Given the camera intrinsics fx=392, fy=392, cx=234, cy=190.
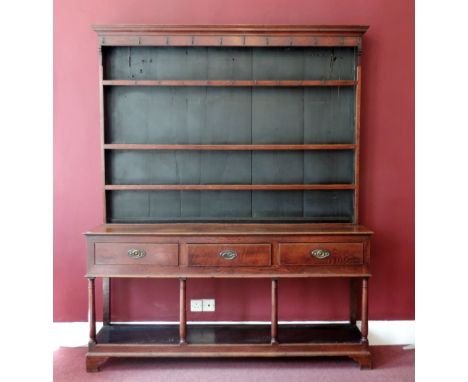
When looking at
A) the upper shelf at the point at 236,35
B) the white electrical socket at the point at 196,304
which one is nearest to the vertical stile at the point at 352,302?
the white electrical socket at the point at 196,304

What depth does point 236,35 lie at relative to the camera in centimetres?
271

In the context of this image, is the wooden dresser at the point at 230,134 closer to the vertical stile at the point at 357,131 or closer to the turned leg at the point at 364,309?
the vertical stile at the point at 357,131

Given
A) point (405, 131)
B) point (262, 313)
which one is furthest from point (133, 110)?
point (405, 131)

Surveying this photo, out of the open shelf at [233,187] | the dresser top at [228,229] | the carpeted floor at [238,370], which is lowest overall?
the carpeted floor at [238,370]

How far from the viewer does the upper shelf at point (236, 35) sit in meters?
2.68

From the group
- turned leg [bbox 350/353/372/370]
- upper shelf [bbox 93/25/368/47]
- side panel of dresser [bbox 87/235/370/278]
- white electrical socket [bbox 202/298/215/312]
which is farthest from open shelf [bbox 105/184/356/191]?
turned leg [bbox 350/353/372/370]

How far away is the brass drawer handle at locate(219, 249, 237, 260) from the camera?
2.47 metres

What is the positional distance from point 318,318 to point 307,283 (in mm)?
279

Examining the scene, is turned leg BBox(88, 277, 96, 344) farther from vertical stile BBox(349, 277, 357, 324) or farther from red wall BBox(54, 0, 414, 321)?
vertical stile BBox(349, 277, 357, 324)

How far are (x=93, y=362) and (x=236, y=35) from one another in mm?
2383

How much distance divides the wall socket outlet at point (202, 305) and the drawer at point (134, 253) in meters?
0.60

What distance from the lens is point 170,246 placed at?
8.11ft
